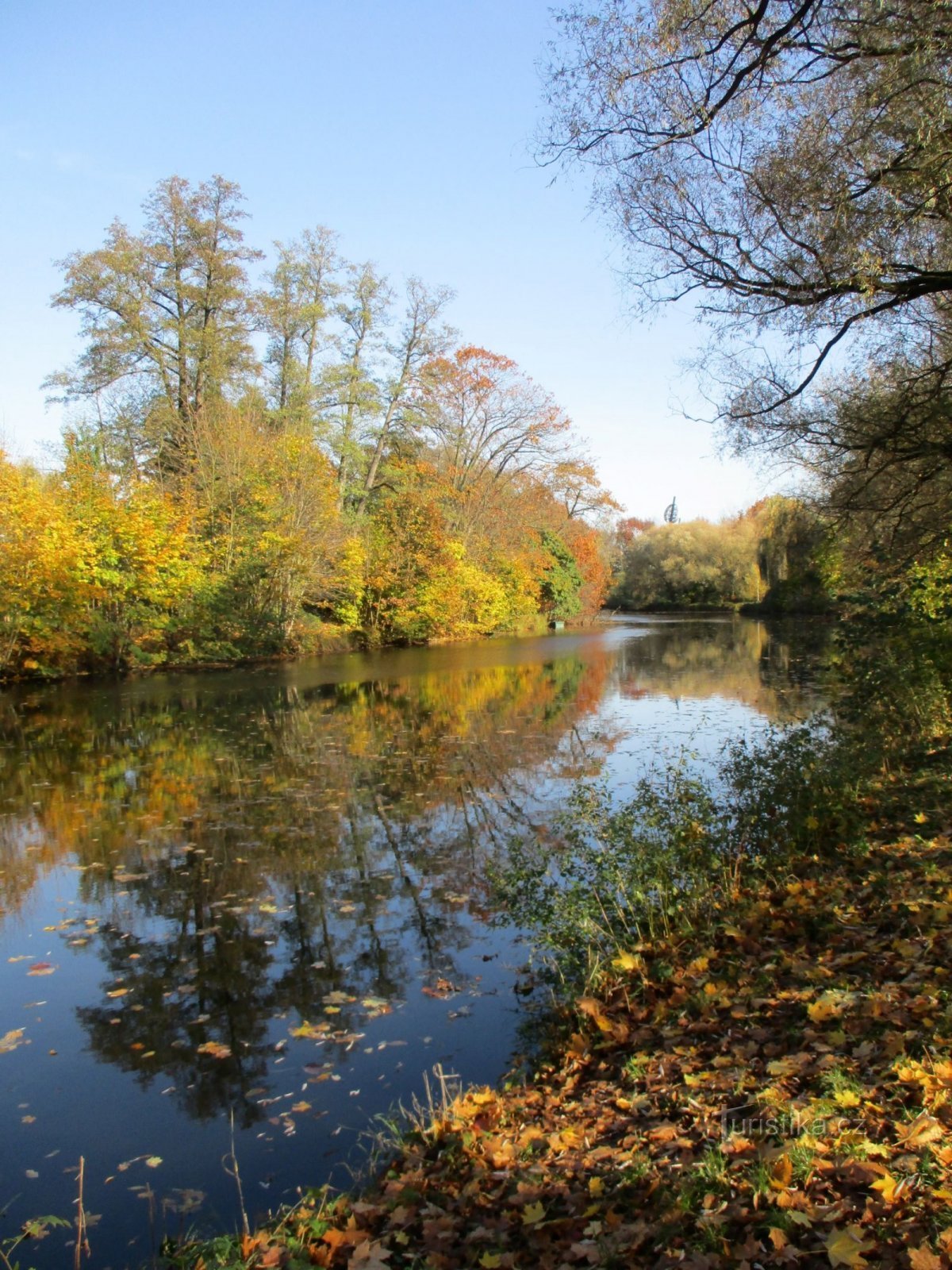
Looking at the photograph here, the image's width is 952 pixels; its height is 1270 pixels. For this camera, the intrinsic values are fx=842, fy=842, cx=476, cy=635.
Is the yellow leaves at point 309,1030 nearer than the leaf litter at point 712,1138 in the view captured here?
No

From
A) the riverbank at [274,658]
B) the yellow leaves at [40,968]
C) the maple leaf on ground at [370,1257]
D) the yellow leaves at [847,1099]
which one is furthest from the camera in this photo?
the riverbank at [274,658]

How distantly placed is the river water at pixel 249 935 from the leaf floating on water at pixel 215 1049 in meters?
0.01

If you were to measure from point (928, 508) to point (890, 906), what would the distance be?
559 centimetres

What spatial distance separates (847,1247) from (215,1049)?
3588 millimetres

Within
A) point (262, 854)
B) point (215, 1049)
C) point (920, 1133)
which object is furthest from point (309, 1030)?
point (262, 854)

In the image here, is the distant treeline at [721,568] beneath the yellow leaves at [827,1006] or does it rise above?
above

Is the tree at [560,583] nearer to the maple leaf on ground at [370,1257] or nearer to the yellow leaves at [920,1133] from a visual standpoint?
the yellow leaves at [920,1133]

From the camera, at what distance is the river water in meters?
3.98

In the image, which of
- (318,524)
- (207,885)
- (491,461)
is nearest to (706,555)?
(491,461)

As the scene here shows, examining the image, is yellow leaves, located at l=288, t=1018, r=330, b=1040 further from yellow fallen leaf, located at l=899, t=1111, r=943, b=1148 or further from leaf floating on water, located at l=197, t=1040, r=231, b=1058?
yellow fallen leaf, located at l=899, t=1111, r=943, b=1148

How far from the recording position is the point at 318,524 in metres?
29.3

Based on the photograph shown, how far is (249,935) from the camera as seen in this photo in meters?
6.43

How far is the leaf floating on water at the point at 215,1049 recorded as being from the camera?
4.77 m

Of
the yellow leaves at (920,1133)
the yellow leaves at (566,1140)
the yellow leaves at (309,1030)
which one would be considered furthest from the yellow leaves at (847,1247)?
the yellow leaves at (309,1030)
